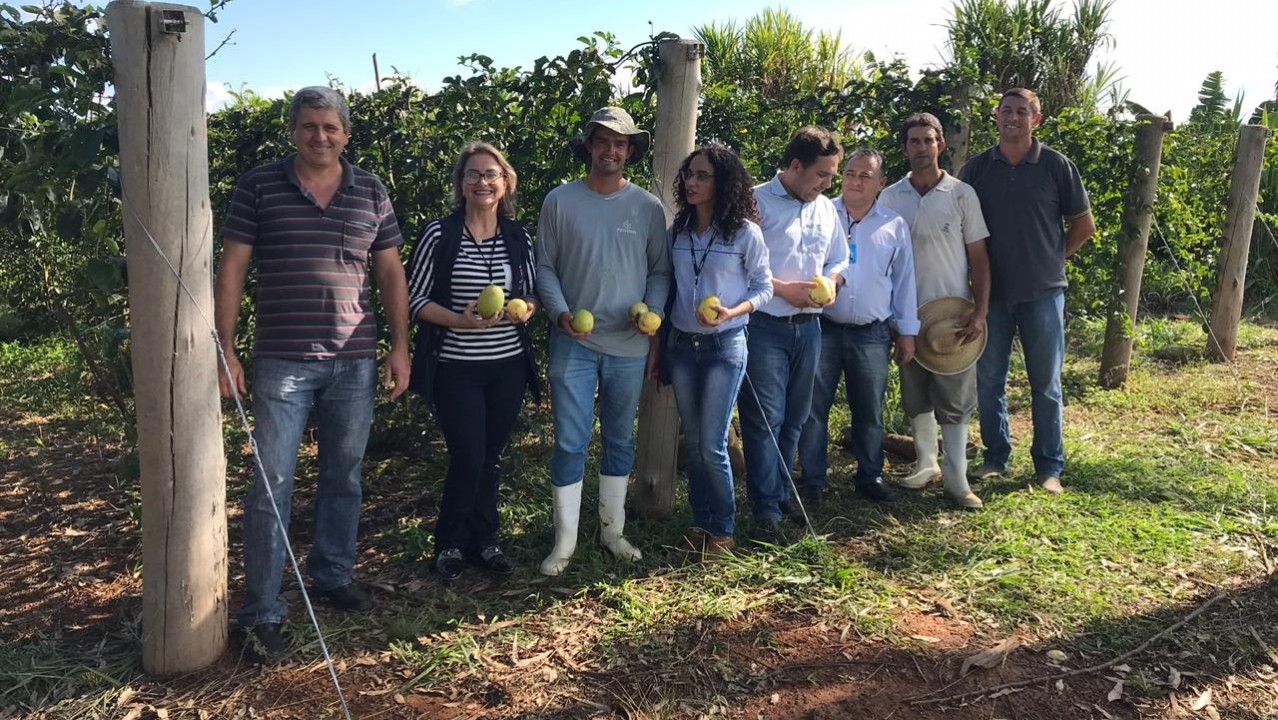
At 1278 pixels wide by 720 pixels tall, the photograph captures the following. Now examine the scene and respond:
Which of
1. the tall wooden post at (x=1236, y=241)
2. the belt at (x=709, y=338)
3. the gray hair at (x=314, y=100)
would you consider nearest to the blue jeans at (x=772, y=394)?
the belt at (x=709, y=338)

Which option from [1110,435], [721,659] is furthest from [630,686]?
[1110,435]

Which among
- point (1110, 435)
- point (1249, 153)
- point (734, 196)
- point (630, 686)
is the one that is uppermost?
point (1249, 153)

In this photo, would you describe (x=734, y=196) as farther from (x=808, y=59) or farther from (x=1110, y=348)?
(x=808, y=59)

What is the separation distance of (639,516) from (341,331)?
192cm

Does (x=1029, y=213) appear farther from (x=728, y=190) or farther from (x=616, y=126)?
(x=616, y=126)

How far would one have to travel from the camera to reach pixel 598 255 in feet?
11.6

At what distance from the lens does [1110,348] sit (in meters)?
7.22

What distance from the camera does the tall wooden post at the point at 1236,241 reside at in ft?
26.3

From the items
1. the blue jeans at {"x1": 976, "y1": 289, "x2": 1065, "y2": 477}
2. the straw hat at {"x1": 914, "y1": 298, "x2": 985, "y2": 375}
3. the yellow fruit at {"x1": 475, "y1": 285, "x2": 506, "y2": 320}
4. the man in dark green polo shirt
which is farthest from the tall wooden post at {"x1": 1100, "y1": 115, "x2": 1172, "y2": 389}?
the yellow fruit at {"x1": 475, "y1": 285, "x2": 506, "y2": 320}

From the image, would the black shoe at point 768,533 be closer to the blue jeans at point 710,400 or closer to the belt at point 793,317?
the blue jeans at point 710,400

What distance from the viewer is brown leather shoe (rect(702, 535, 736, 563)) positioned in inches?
153

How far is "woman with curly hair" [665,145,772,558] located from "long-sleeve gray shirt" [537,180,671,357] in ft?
0.56

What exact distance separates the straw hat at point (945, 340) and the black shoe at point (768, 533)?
122 centimetres

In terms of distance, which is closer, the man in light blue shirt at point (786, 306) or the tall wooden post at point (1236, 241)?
the man in light blue shirt at point (786, 306)
